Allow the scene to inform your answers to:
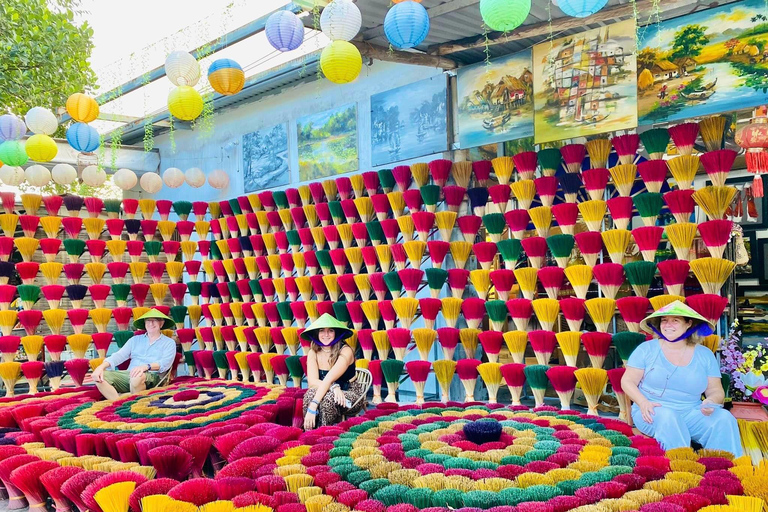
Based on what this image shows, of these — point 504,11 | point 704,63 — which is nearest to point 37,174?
point 504,11

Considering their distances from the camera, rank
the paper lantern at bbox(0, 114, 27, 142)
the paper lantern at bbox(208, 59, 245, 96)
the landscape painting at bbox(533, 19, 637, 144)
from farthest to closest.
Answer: the paper lantern at bbox(0, 114, 27, 142) < the paper lantern at bbox(208, 59, 245, 96) < the landscape painting at bbox(533, 19, 637, 144)

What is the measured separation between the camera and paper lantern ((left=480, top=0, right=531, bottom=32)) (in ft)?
10.2

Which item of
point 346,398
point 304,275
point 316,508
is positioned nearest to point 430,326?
point 346,398

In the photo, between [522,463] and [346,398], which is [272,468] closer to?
[522,463]

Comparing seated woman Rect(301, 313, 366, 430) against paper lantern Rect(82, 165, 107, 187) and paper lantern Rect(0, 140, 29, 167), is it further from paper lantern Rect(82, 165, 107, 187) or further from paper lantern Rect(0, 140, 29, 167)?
paper lantern Rect(82, 165, 107, 187)

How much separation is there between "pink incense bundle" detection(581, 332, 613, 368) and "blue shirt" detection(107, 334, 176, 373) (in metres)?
3.34

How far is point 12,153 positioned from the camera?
5.79 meters

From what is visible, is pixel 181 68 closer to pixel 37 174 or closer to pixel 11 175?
pixel 37 174

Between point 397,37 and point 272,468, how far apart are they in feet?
7.89

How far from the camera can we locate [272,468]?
244 centimetres

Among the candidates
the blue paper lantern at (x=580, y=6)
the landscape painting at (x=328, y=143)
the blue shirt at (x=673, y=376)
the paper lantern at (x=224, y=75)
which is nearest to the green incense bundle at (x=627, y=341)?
the blue shirt at (x=673, y=376)

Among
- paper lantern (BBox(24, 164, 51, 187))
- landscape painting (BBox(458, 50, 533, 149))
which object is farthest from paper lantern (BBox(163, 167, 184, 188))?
landscape painting (BBox(458, 50, 533, 149))

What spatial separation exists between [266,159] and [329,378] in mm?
4447

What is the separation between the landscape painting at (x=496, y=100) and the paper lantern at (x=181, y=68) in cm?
221
